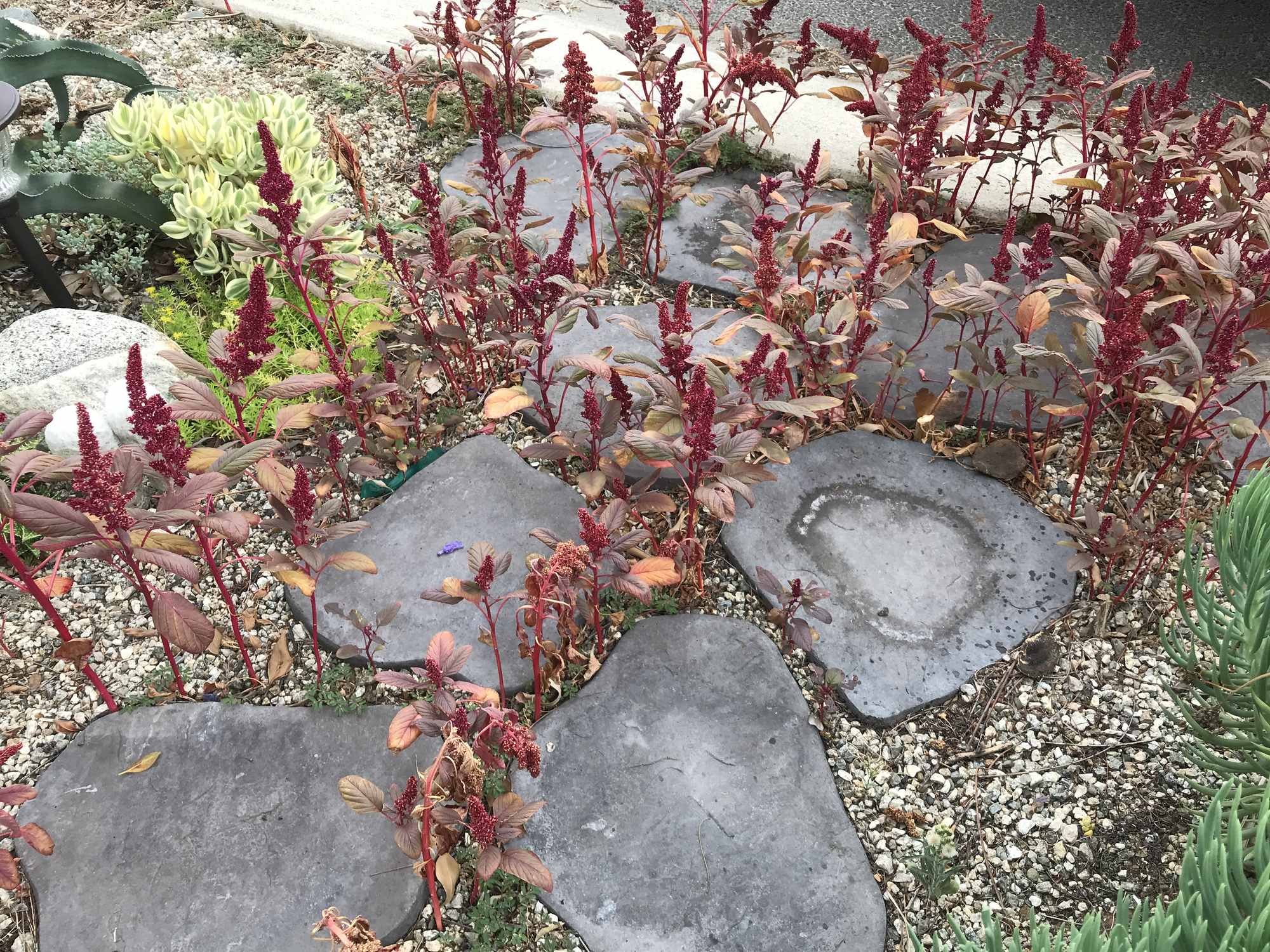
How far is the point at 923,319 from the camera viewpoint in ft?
10.9

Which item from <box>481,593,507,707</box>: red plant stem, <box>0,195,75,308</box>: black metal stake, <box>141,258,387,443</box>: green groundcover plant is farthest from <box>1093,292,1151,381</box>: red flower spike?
<box>0,195,75,308</box>: black metal stake

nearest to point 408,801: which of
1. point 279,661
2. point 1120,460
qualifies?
point 279,661

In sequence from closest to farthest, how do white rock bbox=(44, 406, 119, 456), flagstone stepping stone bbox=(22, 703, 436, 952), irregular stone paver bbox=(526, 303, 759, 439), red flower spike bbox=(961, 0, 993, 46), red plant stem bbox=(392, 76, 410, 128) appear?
flagstone stepping stone bbox=(22, 703, 436, 952) → white rock bbox=(44, 406, 119, 456) → irregular stone paver bbox=(526, 303, 759, 439) → red flower spike bbox=(961, 0, 993, 46) → red plant stem bbox=(392, 76, 410, 128)

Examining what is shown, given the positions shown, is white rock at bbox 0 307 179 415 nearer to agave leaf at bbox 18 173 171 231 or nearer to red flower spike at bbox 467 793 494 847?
agave leaf at bbox 18 173 171 231

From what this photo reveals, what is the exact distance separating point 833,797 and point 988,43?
435 cm

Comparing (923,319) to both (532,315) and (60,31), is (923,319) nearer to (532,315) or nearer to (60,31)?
(532,315)

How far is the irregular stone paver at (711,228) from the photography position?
354 cm

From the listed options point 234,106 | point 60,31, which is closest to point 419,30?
point 234,106

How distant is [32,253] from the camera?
3072mm

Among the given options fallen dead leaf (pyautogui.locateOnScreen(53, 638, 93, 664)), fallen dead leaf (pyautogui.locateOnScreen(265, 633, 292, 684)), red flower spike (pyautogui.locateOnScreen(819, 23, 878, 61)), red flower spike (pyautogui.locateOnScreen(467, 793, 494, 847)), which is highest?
red flower spike (pyautogui.locateOnScreen(819, 23, 878, 61))

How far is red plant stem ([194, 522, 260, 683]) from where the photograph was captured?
2.15m

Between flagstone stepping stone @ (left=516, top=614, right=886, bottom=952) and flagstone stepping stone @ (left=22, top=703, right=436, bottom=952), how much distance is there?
34 centimetres

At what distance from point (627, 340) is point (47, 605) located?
74.5 inches

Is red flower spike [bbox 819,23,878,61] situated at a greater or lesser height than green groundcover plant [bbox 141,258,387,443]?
greater
